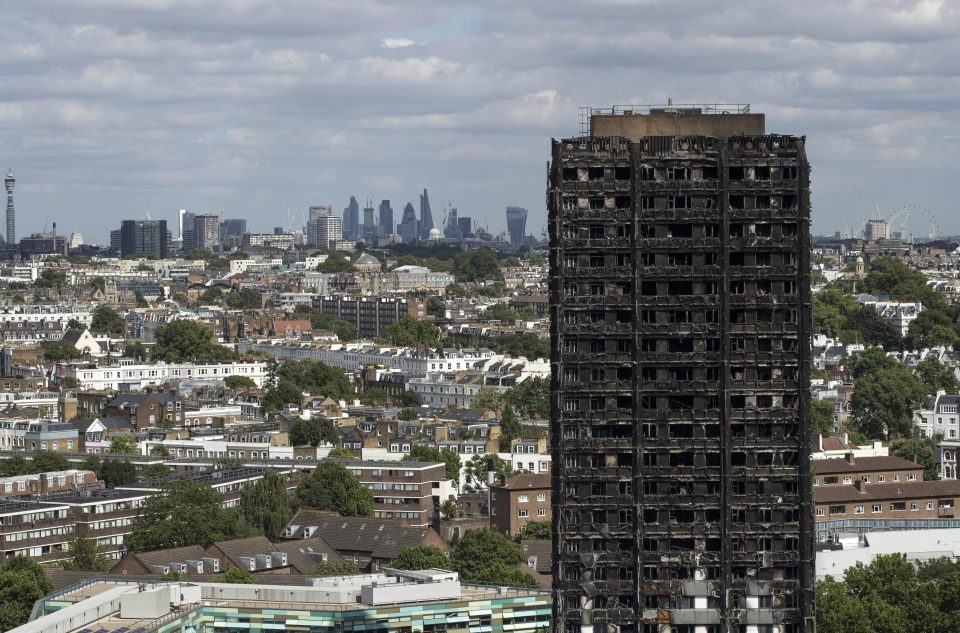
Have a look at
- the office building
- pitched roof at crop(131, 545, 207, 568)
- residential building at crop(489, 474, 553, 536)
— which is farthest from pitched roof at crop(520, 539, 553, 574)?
the office building

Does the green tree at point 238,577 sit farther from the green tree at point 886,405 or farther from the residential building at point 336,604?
the green tree at point 886,405

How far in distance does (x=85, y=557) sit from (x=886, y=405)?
274 feet

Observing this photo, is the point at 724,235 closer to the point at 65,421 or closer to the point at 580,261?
the point at 580,261

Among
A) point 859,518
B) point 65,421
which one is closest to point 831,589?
point 859,518

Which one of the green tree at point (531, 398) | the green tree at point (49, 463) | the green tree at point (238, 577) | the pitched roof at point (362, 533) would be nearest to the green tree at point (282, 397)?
the green tree at point (531, 398)

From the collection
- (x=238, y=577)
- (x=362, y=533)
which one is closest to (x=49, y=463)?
(x=362, y=533)

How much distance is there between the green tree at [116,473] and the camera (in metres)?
140

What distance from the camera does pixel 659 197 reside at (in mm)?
72562

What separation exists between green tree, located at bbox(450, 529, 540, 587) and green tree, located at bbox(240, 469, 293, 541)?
13123 millimetres

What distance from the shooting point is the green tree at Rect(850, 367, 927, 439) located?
17675 centimetres

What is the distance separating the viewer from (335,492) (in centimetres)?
12938

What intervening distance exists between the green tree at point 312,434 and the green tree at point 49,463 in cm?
1856

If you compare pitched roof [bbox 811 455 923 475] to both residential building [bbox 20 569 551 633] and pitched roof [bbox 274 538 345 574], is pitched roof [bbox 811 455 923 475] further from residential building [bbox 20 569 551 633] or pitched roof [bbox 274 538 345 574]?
residential building [bbox 20 569 551 633]

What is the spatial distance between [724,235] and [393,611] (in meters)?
23.7
